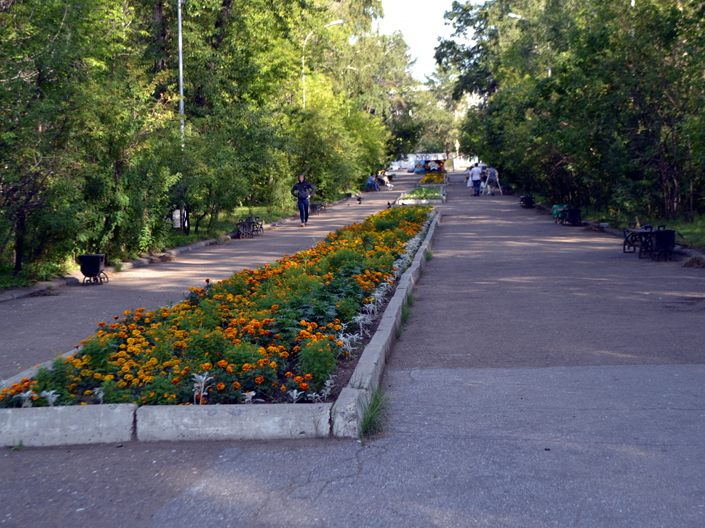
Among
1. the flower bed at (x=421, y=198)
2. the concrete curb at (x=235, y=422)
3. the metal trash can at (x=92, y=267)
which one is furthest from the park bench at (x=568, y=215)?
the concrete curb at (x=235, y=422)

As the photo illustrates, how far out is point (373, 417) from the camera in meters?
5.26

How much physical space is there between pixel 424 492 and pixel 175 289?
9.09 meters

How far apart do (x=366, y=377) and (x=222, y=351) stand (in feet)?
4.13

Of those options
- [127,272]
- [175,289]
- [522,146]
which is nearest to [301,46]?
[522,146]

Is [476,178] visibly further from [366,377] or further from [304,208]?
[366,377]

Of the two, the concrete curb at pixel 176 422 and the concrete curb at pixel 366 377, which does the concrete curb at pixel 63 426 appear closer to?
the concrete curb at pixel 176 422

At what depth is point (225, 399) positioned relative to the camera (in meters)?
5.45

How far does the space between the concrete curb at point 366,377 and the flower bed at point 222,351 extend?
0.76ft

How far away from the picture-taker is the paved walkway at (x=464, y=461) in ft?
13.1

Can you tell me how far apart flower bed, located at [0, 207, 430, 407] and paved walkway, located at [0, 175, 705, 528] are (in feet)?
1.67

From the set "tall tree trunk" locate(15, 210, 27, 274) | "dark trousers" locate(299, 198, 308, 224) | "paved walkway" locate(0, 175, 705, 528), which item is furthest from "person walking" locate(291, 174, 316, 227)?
"paved walkway" locate(0, 175, 705, 528)

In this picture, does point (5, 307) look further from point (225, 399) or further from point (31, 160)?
point (225, 399)

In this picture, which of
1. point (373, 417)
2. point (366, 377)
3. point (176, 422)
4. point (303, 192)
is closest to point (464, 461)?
point (373, 417)

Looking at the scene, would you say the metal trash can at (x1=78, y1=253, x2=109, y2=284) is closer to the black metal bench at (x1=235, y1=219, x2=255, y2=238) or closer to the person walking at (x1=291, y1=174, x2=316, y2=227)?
the black metal bench at (x1=235, y1=219, x2=255, y2=238)
